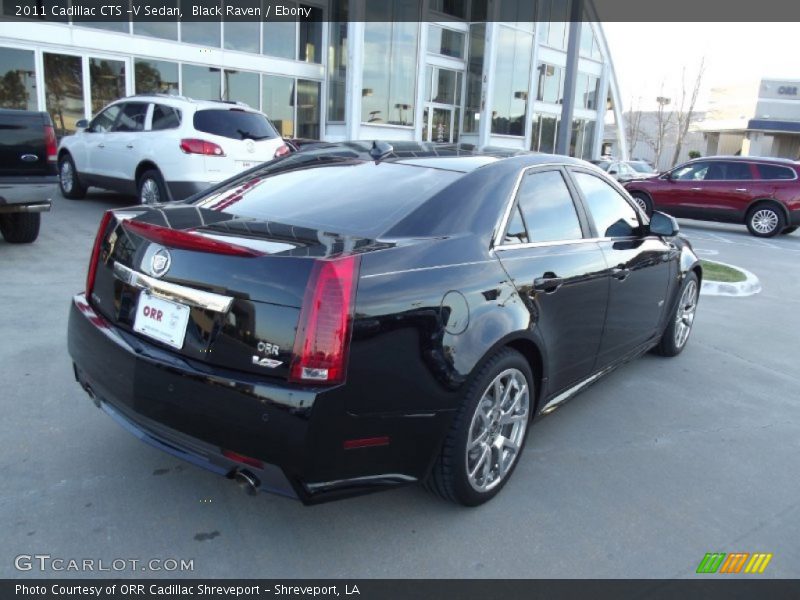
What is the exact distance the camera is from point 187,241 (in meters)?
2.61

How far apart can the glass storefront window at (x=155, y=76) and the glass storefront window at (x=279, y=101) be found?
10.4ft

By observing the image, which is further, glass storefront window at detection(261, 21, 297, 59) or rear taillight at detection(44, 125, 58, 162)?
glass storefront window at detection(261, 21, 297, 59)

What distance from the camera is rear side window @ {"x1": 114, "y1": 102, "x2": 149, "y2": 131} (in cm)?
1006

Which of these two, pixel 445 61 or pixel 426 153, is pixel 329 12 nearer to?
pixel 445 61

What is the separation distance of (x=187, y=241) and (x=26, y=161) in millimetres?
5421

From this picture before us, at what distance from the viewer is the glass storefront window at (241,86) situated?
19844mm

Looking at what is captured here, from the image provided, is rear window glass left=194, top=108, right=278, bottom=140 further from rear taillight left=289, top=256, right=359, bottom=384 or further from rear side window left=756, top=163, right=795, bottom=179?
rear side window left=756, top=163, right=795, bottom=179

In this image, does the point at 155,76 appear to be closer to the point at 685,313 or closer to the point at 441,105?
the point at 441,105

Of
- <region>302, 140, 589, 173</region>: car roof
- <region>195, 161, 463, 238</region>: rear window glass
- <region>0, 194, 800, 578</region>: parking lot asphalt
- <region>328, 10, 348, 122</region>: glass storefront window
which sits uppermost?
<region>328, 10, 348, 122</region>: glass storefront window

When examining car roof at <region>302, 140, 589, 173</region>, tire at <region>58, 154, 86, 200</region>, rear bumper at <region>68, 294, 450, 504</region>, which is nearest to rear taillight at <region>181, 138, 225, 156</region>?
tire at <region>58, 154, 86, 200</region>

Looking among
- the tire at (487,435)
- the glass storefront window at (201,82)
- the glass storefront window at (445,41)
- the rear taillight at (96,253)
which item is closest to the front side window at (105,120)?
the glass storefront window at (201,82)

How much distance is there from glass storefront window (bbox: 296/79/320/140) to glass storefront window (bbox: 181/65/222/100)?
135 inches

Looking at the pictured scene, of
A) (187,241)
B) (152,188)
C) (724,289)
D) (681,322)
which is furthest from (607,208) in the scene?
(152,188)

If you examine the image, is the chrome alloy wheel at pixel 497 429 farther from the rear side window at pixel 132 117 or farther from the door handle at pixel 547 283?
the rear side window at pixel 132 117
